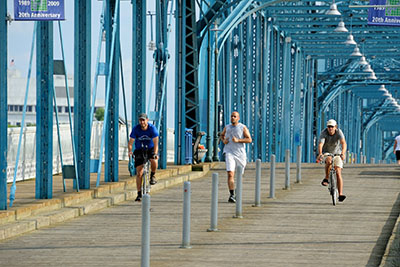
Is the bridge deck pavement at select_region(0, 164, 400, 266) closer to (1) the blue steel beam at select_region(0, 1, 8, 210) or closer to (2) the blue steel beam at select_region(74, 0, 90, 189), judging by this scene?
(1) the blue steel beam at select_region(0, 1, 8, 210)

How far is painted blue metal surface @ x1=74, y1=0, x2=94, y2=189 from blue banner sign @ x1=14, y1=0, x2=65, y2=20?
12.1ft

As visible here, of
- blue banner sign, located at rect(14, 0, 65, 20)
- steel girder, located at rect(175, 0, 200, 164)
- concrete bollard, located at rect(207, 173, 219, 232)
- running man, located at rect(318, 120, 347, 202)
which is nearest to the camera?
concrete bollard, located at rect(207, 173, 219, 232)

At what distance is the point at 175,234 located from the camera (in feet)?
45.4

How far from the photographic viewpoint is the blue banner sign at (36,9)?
14969 millimetres

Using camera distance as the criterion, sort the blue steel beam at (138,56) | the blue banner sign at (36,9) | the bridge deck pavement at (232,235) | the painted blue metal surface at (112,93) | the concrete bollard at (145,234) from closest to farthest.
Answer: the concrete bollard at (145,234) < the bridge deck pavement at (232,235) < the blue banner sign at (36,9) < the painted blue metal surface at (112,93) < the blue steel beam at (138,56)

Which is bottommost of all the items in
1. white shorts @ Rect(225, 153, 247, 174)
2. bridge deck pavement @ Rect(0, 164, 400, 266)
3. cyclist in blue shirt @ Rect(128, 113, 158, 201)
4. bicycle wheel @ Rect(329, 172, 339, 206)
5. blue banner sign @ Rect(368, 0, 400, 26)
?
bridge deck pavement @ Rect(0, 164, 400, 266)

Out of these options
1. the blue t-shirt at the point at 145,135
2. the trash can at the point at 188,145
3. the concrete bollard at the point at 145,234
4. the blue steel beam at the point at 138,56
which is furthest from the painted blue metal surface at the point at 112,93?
the concrete bollard at the point at 145,234

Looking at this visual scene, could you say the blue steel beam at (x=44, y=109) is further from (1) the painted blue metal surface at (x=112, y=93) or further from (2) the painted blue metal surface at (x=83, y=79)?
(1) the painted blue metal surface at (x=112, y=93)

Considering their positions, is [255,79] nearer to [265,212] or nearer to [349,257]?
[265,212]

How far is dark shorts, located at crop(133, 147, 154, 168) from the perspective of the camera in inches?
725

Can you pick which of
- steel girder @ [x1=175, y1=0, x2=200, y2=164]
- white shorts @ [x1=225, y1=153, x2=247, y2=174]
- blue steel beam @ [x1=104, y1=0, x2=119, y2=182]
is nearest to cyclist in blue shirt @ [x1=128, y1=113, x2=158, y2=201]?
white shorts @ [x1=225, y1=153, x2=247, y2=174]

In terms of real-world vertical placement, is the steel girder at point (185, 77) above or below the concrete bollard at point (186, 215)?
above

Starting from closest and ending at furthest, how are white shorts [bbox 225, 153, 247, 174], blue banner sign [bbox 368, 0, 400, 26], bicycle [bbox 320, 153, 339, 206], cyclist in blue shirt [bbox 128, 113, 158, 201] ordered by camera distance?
bicycle [bbox 320, 153, 339, 206] < cyclist in blue shirt [bbox 128, 113, 158, 201] < white shorts [bbox 225, 153, 247, 174] < blue banner sign [bbox 368, 0, 400, 26]

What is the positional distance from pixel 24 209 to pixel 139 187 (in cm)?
401
